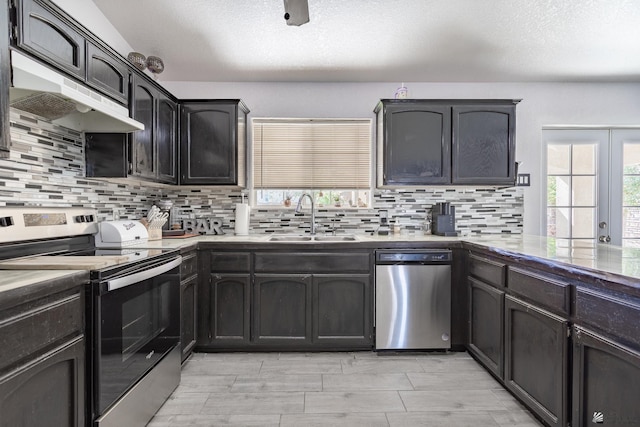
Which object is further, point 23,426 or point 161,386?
point 161,386

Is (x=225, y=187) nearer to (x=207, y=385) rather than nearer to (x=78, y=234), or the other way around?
(x=78, y=234)

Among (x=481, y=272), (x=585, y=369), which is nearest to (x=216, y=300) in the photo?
(x=481, y=272)

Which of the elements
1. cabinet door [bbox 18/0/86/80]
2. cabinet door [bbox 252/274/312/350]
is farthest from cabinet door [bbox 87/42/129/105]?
cabinet door [bbox 252/274/312/350]

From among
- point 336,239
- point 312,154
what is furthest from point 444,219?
point 312,154

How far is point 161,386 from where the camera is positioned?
6.40 ft

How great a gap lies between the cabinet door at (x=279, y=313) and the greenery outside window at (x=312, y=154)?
3.29 ft

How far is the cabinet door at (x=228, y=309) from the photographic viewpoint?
2701mm

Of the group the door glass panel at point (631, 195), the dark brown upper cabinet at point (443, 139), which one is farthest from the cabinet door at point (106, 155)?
the door glass panel at point (631, 195)

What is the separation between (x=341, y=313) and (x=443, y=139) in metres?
1.73

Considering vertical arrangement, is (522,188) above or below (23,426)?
above

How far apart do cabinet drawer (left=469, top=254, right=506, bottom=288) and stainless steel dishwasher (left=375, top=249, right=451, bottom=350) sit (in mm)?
195

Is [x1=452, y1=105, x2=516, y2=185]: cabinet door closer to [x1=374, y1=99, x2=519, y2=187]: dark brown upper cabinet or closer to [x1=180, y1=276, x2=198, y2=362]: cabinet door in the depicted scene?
[x1=374, y1=99, x2=519, y2=187]: dark brown upper cabinet

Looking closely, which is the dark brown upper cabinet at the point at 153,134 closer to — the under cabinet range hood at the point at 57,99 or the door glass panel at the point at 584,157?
the under cabinet range hood at the point at 57,99

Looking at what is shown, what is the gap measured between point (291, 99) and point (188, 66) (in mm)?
972
